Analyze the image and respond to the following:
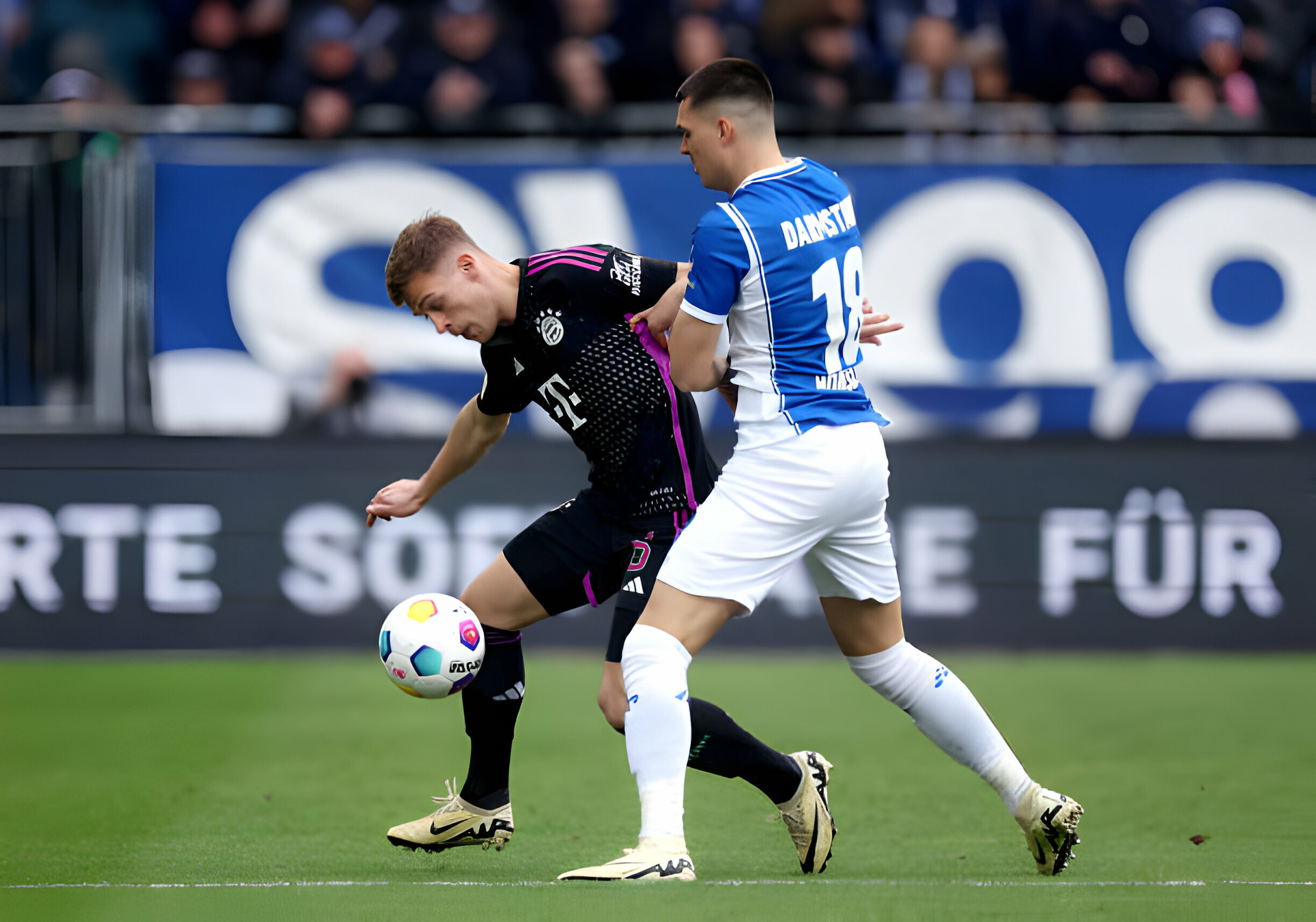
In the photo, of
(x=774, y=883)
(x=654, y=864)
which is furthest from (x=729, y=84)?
(x=774, y=883)

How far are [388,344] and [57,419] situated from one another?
86.3 inches

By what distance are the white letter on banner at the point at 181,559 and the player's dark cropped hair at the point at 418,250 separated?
5.93m

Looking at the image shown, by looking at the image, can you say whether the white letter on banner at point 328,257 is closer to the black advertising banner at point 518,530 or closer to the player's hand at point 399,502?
the black advertising banner at point 518,530

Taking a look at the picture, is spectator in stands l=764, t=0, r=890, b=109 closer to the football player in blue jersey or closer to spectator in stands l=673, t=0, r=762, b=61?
spectator in stands l=673, t=0, r=762, b=61

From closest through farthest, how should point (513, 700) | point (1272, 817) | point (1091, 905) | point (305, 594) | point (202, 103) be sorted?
point (1091, 905) → point (513, 700) → point (1272, 817) → point (305, 594) → point (202, 103)

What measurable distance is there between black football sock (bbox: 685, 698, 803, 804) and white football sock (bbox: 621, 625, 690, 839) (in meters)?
0.42

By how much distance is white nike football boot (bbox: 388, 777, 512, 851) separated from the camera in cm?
522

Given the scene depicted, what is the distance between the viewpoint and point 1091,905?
424 centimetres

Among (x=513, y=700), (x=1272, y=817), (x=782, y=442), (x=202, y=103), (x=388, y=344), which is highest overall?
(x=202, y=103)

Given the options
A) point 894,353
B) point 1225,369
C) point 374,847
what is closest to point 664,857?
point 374,847

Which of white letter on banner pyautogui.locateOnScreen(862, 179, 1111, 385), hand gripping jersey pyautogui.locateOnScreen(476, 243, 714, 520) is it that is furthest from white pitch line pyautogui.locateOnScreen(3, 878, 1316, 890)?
white letter on banner pyautogui.locateOnScreen(862, 179, 1111, 385)

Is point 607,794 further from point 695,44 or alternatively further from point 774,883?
point 695,44

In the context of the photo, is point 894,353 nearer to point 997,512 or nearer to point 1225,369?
point 997,512

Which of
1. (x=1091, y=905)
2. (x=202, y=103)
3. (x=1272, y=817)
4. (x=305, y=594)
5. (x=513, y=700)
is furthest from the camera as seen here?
(x=202, y=103)
